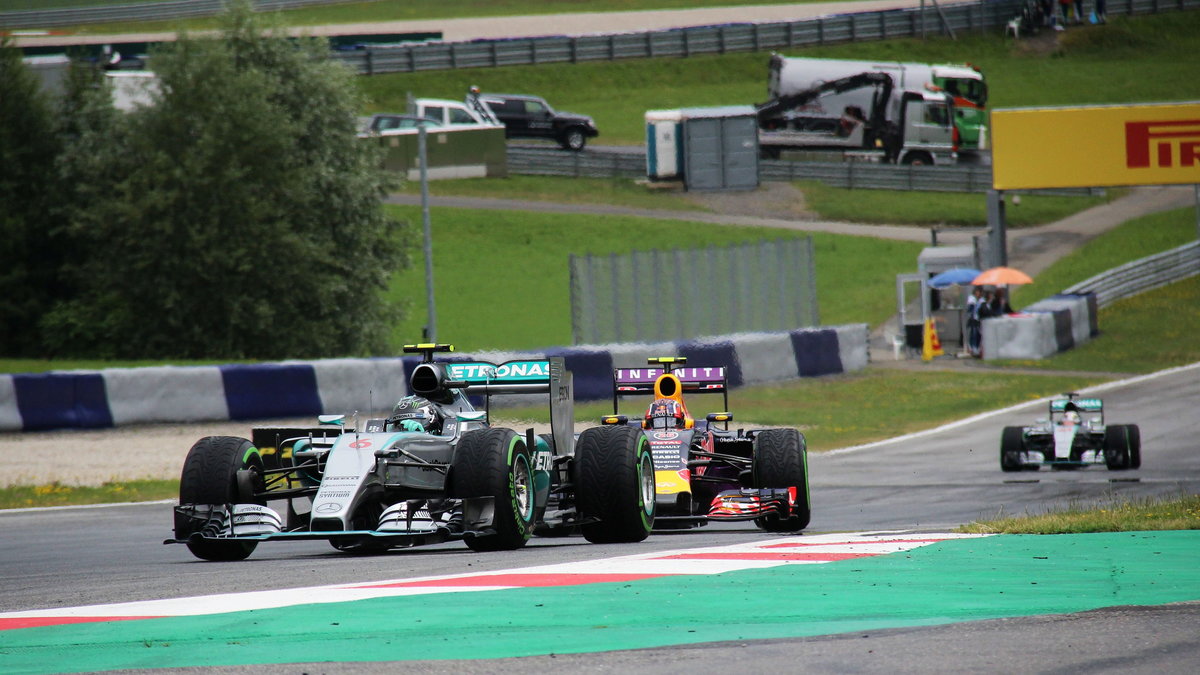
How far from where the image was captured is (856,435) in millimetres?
23859

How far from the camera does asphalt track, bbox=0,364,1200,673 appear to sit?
648 cm

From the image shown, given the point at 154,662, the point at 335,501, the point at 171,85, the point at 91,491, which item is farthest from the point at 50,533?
the point at 171,85

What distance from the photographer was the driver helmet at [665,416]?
1387cm

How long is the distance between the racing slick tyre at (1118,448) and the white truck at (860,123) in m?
35.3

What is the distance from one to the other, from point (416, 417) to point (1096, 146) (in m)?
28.4

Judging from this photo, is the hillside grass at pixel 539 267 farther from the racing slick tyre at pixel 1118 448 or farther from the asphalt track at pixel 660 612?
the asphalt track at pixel 660 612

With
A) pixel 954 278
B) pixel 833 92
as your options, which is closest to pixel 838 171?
pixel 833 92

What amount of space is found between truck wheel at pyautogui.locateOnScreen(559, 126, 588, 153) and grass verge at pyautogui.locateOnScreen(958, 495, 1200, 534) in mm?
42262

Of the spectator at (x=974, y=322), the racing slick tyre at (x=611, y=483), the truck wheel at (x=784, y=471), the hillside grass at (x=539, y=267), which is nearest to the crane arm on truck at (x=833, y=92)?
the hillside grass at (x=539, y=267)

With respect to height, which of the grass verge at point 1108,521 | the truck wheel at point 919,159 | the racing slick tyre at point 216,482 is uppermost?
the truck wheel at point 919,159

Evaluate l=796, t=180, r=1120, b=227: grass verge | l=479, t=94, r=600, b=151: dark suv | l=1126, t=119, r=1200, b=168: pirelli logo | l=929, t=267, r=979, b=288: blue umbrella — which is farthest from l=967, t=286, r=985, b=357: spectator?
l=479, t=94, r=600, b=151: dark suv

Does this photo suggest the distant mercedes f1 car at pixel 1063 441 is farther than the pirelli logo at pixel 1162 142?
No

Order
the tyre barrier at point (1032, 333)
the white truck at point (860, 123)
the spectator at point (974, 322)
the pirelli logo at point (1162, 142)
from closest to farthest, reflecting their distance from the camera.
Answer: the tyre barrier at point (1032, 333)
the spectator at point (974, 322)
the pirelli logo at point (1162, 142)
the white truck at point (860, 123)

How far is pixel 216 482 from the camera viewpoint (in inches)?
426
